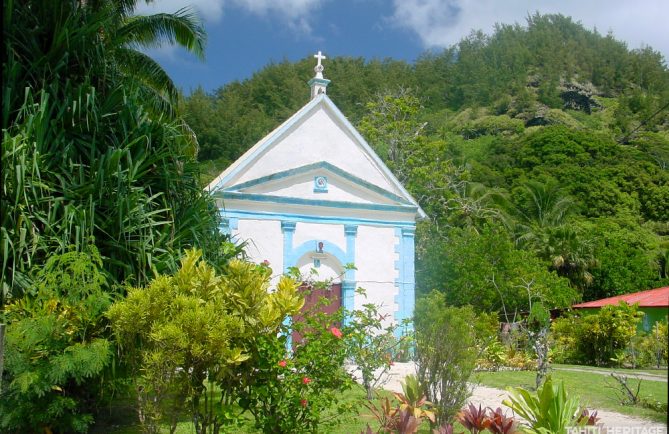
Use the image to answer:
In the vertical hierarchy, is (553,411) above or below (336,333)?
below

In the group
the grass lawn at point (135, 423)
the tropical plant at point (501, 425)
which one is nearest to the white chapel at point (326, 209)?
the grass lawn at point (135, 423)

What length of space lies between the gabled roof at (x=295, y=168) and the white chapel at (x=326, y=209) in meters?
0.03

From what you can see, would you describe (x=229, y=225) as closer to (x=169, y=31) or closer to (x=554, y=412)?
(x=169, y=31)

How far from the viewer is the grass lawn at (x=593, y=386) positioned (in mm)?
9185

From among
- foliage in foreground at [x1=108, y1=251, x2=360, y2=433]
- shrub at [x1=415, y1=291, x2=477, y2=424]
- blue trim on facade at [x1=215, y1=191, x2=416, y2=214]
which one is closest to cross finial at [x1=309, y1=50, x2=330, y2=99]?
blue trim on facade at [x1=215, y1=191, x2=416, y2=214]

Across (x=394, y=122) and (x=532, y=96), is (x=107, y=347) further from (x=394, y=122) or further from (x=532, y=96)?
(x=532, y=96)

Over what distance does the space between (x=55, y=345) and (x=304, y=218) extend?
9.67 metres

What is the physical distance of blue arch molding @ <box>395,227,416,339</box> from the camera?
16328mm

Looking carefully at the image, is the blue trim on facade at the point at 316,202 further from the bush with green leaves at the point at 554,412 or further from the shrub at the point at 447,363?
the bush with green leaves at the point at 554,412

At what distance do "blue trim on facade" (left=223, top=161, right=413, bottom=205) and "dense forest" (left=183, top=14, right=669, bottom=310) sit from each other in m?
5.35

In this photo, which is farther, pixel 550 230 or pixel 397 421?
pixel 550 230

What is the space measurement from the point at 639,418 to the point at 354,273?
336 inches

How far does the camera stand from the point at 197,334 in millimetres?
5328

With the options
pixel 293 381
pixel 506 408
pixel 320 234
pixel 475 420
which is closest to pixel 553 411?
pixel 475 420
